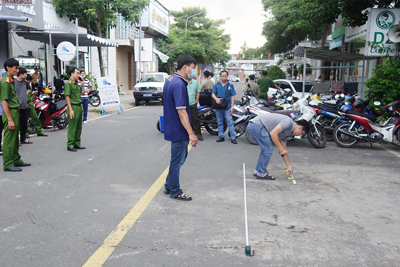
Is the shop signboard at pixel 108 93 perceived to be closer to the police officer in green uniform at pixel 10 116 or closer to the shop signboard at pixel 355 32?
the police officer in green uniform at pixel 10 116

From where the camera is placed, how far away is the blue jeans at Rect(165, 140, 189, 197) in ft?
15.8

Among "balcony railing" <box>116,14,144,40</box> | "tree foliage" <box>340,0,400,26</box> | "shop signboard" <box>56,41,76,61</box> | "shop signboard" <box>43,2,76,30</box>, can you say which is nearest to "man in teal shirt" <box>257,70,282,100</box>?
"tree foliage" <box>340,0,400,26</box>

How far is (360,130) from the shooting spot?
8.74 metres

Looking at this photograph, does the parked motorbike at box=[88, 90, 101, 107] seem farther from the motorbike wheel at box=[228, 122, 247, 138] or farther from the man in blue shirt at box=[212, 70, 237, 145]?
the man in blue shirt at box=[212, 70, 237, 145]

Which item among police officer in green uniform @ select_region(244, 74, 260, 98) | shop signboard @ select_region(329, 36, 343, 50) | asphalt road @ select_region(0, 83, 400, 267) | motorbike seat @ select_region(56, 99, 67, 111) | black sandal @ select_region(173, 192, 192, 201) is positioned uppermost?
shop signboard @ select_region(329, 36, 343, 50)

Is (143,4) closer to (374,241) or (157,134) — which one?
(157,134)

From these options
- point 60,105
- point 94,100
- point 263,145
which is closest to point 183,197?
point 263,145

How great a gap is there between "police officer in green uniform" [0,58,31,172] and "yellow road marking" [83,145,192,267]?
264cm

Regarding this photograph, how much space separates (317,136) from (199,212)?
17.0ft

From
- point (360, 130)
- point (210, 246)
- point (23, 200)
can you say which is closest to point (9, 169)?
point (23, 200)

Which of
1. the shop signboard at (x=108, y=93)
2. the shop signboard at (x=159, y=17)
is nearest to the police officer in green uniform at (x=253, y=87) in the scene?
the shop signboard at (x=108, y=93)

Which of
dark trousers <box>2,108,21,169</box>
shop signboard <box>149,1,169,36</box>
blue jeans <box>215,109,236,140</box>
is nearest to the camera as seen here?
dark trousers <box>2,108,21,169</box>

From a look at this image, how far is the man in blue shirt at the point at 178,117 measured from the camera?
4605 mm

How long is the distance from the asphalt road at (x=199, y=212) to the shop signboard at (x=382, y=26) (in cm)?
446
